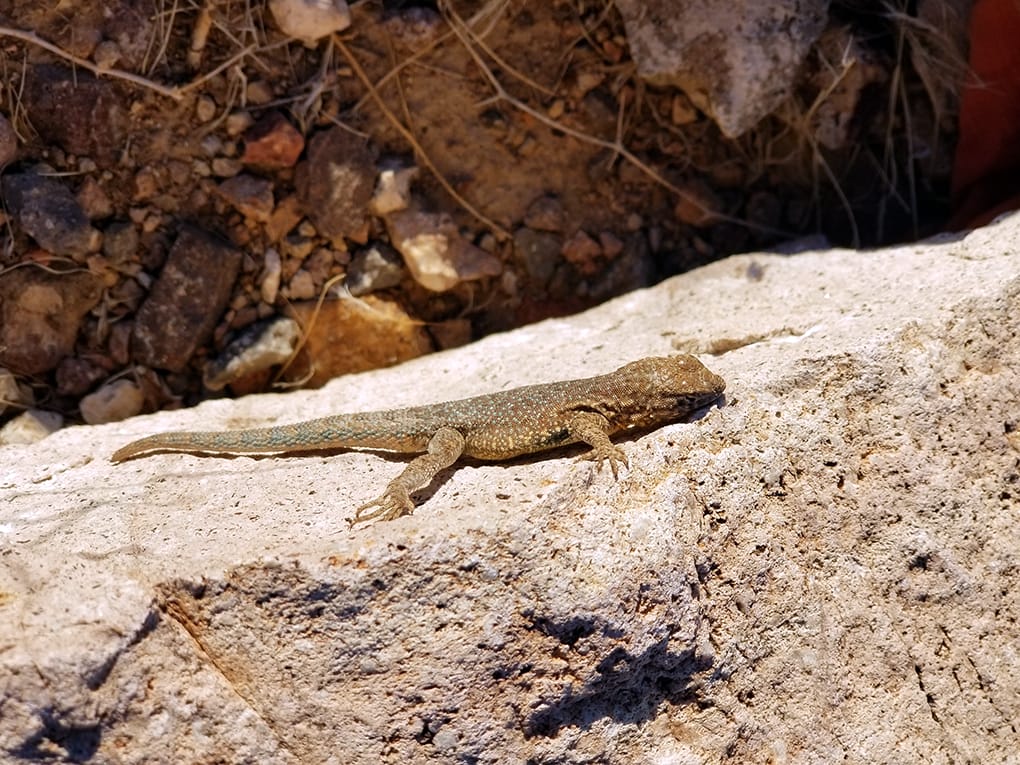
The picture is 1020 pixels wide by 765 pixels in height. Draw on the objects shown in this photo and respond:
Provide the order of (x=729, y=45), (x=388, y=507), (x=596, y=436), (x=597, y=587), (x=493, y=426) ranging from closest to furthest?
(x=597, y=587)
(x=388, y=507)
(x=596, y=436)
(x=493, y=426)
(x=729, y=45)

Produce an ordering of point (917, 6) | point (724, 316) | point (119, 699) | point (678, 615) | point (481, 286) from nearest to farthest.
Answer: point (119, 699), point (678, 615), point (724, 316), point (917, 6), point (481, 286)

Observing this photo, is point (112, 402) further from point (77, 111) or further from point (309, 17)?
point (309, 17)

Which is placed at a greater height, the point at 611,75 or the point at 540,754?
the point at 611,75

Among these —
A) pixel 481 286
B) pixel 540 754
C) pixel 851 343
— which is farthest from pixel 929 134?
pixel 540 754

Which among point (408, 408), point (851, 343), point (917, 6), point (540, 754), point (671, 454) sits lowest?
point (540, 754)

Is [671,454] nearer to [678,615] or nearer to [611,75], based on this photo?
[678,615]

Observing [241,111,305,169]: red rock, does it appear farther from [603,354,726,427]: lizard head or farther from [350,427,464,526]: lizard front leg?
[603,354,726,427]: lizard head

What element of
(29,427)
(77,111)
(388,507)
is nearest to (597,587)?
(388,507)

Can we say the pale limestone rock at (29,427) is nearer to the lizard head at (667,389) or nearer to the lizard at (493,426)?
the lizard at (493,426)
